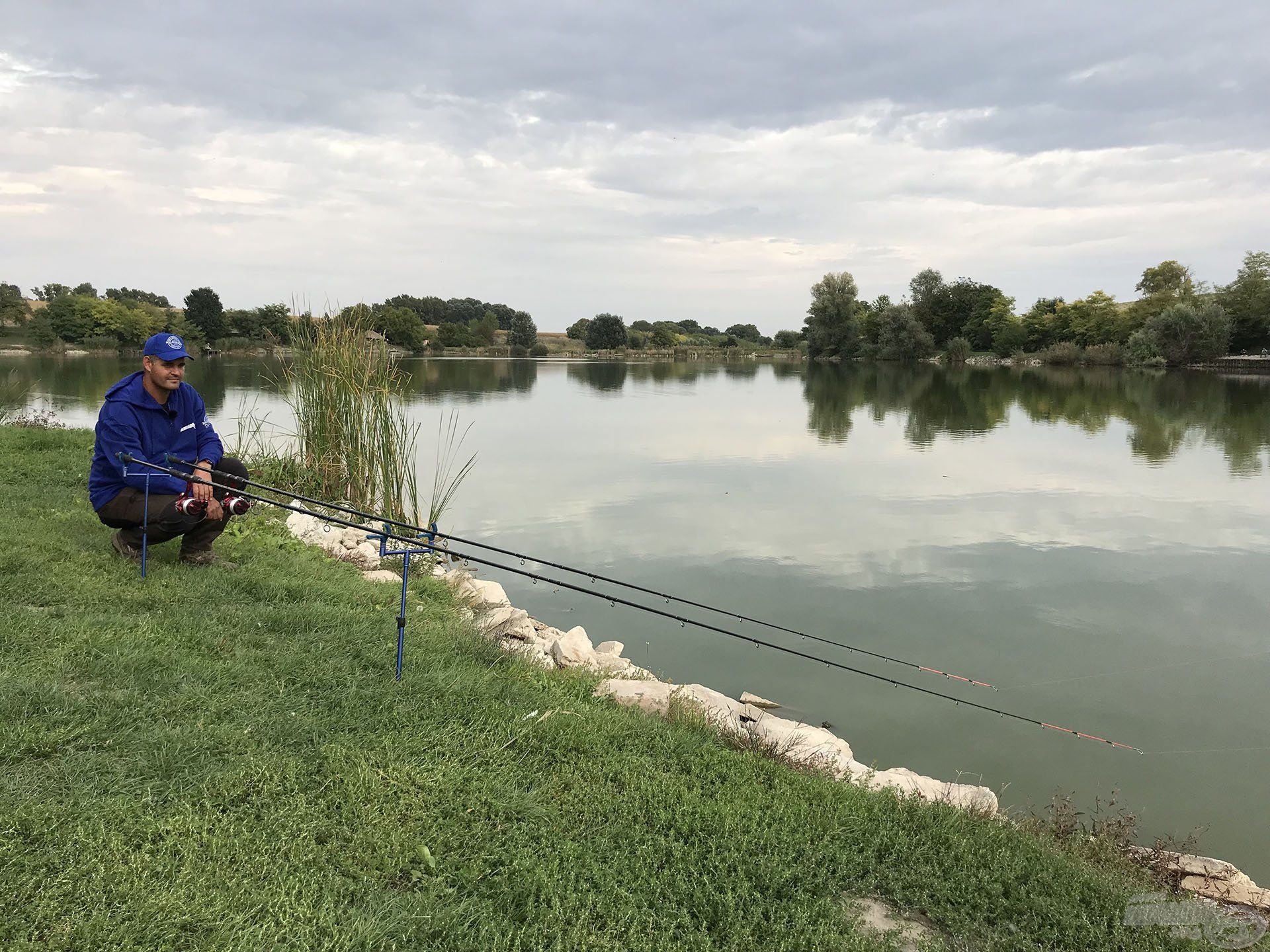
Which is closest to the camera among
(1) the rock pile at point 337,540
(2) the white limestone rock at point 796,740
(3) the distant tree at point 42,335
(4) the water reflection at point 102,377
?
(2) the white limestone rock at point 796,740

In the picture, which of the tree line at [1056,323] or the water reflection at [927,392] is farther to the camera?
the tree line at [1056,323]

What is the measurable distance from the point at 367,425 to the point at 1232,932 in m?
8.51

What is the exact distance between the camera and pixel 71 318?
6462 cm

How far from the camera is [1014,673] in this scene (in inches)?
250

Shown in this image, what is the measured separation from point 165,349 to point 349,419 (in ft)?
13.5

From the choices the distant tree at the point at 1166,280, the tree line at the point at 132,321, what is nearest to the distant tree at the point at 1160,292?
the distant tree at the point at 1166,280

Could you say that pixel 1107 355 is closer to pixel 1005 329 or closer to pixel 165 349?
pixel 1005 329

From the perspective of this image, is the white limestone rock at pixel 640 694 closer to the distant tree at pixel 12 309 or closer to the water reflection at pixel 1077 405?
the water reflection at pixel 1077 405

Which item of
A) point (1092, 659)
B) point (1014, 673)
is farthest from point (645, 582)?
point (1092, 659)

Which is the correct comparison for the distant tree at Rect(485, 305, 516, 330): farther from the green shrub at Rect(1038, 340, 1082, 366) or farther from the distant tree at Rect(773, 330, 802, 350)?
the green shrub at Rect(1038, 340, 1082, 366)

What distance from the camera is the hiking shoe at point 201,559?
5480 mm

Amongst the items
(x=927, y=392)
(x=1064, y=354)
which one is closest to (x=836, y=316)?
(x=1064, y=354)

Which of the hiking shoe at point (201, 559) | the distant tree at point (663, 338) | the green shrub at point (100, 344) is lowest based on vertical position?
the hiking shoe at point (201, 559)

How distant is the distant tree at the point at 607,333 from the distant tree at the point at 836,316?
117 ft
